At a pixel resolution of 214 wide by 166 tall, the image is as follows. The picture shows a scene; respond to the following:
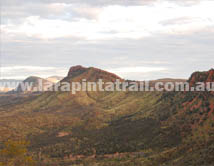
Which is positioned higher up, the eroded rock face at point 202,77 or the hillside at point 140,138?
the eroded rock face at point 202,77

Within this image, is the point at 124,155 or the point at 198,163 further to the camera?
the point at 124,155

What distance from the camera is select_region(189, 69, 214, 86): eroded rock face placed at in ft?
572

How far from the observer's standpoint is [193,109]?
150250 millimetres

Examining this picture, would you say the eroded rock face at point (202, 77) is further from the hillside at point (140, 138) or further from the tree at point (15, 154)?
the tree at point (15, 154)

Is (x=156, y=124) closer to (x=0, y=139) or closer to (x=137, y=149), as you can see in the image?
(x=137, y=149)

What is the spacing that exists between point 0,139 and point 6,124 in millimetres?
38792

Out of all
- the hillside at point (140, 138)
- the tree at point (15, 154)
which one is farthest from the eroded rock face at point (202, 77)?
the tree at point (15, 154)

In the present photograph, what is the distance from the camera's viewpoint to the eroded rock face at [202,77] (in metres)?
174

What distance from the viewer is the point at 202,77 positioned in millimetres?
183000

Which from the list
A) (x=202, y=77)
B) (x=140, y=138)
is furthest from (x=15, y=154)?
(x=202, y=77)

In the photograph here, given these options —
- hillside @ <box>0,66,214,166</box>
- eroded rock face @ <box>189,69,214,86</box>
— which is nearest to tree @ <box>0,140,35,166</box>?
hillside @ <box>0,66,214,166</box>

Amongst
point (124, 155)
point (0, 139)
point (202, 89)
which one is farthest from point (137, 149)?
point (0, 139)

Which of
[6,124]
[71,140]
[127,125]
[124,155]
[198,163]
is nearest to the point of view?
[198,163]

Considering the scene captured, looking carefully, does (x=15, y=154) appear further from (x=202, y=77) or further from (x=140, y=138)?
(x=202, y=77)
